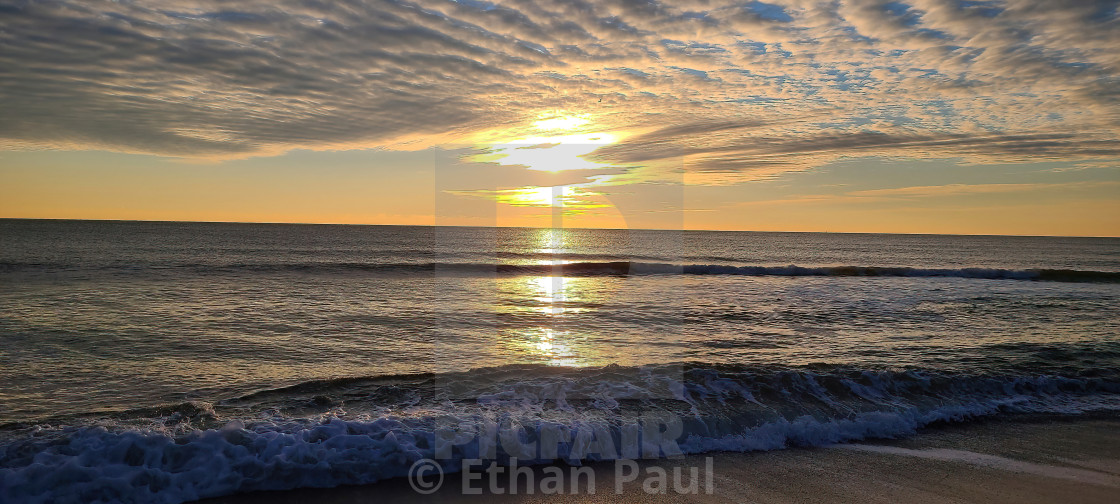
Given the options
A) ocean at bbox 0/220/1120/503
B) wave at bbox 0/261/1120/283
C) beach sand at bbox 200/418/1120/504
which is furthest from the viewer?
wave at bbox 0/261/1120/283

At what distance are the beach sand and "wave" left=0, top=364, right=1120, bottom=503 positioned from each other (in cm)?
28

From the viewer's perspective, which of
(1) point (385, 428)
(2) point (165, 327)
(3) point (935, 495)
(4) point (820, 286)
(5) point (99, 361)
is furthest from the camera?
(4) point (820, 286)

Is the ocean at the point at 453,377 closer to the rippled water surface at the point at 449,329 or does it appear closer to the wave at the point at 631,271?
the rippled water surface at the point at 449,329

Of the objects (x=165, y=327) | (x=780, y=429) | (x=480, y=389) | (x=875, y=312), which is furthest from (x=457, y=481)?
(x=875, y=312)

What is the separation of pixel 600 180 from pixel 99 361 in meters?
8.44

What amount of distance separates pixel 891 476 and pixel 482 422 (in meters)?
4.37

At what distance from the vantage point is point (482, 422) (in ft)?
21.6

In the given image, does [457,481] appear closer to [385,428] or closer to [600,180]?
[385,428]

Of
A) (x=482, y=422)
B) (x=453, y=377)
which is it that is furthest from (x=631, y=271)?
(x=482, y=422)

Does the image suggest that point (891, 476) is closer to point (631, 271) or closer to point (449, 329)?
point (449, 329)

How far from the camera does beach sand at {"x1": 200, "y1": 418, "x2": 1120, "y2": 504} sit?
5.27 meters

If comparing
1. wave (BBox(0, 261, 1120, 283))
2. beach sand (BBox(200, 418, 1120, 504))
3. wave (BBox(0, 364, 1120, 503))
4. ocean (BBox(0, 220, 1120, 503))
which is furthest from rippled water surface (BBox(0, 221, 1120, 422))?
wave (BBox(0, 261, 1120, 283))

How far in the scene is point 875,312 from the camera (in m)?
16.1

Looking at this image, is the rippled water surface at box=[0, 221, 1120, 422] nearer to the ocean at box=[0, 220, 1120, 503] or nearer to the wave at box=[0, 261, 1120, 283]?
the ocean at box=[0, 220, 1120, 503]
